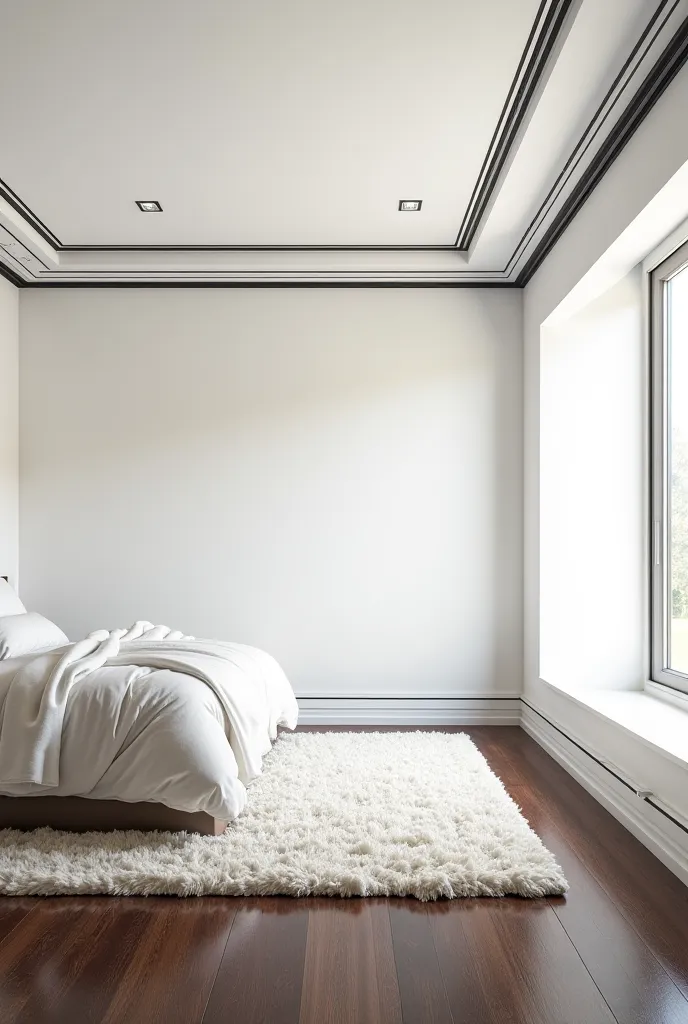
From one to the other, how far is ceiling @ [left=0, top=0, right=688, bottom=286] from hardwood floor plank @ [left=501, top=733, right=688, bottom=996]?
288 centimetres

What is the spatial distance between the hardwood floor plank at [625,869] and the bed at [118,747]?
1.31 metres

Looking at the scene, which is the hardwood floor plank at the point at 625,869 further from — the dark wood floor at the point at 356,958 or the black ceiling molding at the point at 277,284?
the black ceiling molding at the point at 277,284

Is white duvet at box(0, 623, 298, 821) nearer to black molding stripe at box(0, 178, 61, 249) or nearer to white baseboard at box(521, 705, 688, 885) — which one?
white baseboard at box(521, 705, 688, 885)

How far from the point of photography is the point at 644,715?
358cm

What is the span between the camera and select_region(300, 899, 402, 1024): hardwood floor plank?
1.89 m

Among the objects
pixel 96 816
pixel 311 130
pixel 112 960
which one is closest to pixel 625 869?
pixel 112 960

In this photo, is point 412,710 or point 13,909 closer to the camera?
point 13,909

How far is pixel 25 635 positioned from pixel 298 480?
2063mm

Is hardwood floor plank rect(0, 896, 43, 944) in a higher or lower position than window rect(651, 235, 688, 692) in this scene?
lower

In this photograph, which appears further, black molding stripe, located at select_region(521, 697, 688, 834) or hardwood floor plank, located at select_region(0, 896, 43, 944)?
black molding stripe, located at select_region(521, 697, 688, 834)

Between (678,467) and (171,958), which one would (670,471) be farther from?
(171,958)

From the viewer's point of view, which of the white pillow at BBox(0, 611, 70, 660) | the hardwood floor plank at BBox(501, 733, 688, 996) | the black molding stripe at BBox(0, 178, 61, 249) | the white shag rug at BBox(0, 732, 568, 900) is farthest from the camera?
the black molding stripe at BBox(0, 178, 61, 249)

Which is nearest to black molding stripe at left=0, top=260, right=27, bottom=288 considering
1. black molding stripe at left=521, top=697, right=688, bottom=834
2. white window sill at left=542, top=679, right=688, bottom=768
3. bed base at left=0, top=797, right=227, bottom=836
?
bed base at left=0, top=797, right=227, bottom=836

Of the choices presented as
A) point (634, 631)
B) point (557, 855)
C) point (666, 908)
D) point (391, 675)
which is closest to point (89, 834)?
point (557, 855)
